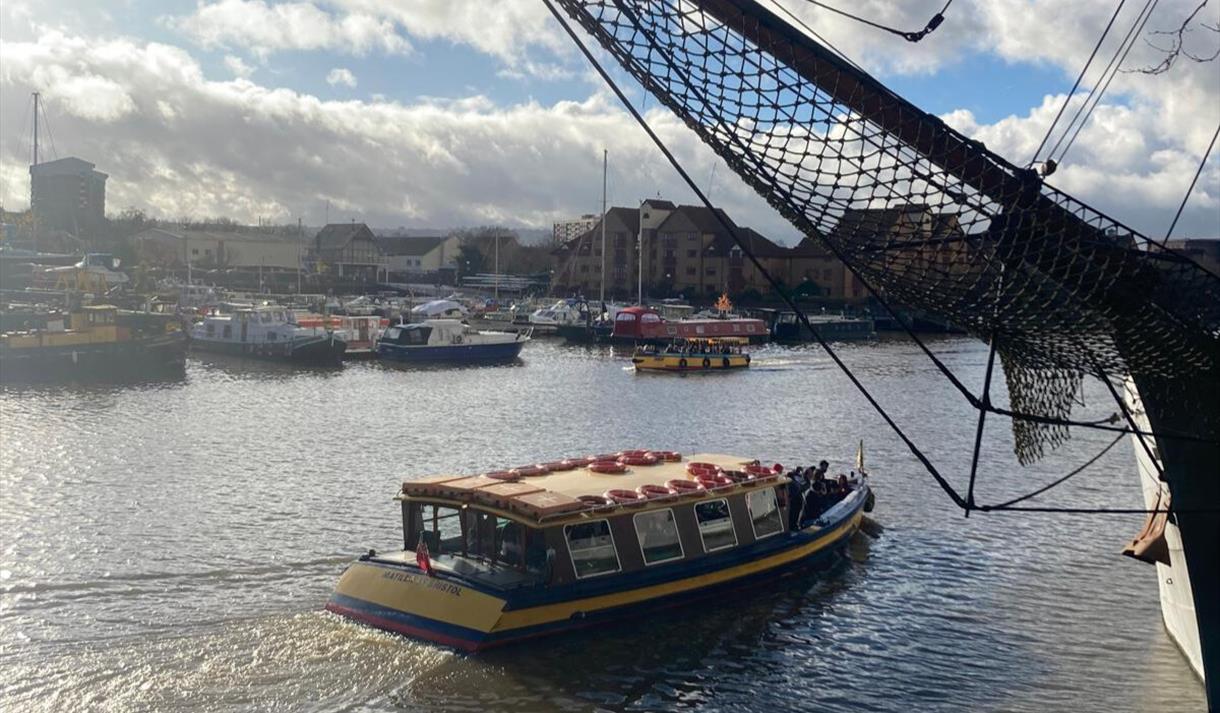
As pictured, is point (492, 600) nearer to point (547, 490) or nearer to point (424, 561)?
point (424, 561)

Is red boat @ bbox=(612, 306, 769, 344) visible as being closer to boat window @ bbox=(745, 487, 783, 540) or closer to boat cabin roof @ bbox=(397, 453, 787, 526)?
boat window @ bbox=(745, 487, 783, 540)

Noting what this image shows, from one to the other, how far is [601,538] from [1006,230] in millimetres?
7769

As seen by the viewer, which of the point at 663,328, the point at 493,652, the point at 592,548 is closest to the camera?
the point at 493,652

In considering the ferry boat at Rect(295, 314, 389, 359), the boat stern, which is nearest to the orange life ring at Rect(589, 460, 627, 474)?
the boat stern

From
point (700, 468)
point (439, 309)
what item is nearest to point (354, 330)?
point (439, 309)

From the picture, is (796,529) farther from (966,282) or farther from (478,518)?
(966,282)

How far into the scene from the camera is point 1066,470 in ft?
91.1

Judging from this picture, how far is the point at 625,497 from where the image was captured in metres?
14.9

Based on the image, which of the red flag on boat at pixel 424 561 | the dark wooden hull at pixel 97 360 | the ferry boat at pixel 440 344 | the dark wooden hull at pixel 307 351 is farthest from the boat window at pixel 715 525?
the ferry boat at pixel 440 344

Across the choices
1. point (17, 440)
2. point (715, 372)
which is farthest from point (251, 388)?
point (715, 372)

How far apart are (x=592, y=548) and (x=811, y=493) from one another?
20.6 feet

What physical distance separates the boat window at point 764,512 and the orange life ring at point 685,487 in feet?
3.36

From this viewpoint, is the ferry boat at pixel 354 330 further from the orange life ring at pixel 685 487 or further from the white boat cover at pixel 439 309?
the orange life ring at pixel 685 487

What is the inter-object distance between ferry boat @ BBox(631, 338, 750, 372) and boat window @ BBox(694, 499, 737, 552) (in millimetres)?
36196
